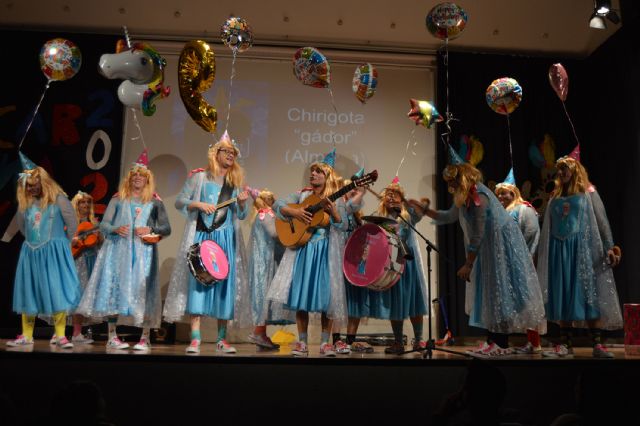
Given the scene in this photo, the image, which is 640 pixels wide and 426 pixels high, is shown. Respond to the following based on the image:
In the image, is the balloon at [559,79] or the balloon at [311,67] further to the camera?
the balloon at [559,79]

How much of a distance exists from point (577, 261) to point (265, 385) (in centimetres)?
269

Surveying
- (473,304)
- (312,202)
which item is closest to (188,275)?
(312,202)

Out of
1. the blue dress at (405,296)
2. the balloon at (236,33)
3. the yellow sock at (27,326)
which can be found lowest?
the yellow sock at (27,326)

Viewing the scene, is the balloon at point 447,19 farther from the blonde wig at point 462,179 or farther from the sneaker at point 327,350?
the sneaker at point 327,350

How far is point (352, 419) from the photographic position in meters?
4.08

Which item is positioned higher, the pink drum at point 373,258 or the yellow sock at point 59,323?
the pink drum at point 373,258

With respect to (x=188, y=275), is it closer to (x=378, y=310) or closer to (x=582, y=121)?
(x=378, y=310)

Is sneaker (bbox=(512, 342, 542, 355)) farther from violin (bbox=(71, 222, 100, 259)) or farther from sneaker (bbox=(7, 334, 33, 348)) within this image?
violin (bbox=(71, 222, 100, 259))

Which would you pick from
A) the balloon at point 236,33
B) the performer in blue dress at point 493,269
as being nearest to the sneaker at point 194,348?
the performer in blue dress at point 493,269

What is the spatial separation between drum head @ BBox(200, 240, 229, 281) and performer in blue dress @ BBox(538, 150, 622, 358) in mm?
2570

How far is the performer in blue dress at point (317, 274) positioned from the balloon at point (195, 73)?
3.69ft

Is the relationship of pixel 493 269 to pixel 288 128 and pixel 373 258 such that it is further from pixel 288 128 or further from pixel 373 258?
pixel 288 128

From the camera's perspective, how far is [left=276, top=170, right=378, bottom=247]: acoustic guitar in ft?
16.3

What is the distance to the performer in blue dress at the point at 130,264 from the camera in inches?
209
